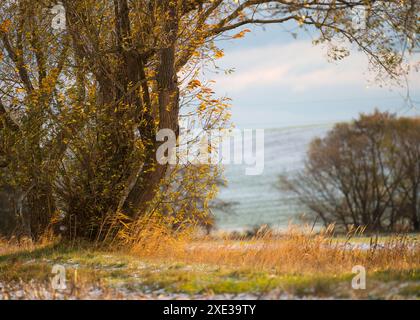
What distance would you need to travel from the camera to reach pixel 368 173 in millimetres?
36500

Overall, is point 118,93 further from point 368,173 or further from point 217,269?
point 368,173

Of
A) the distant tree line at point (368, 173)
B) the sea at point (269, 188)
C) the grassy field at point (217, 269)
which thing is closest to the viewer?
the grassy field at point (217, 269)

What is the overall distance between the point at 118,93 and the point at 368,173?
25561 mm

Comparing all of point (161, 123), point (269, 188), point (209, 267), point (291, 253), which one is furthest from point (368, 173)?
point (209, 267)

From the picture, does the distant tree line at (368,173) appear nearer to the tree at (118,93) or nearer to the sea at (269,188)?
the sea at (269,188)

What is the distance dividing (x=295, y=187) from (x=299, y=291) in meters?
32.2

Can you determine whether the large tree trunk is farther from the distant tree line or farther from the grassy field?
the distant tree line

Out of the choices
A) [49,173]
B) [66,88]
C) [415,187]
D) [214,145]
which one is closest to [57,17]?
[66,88]

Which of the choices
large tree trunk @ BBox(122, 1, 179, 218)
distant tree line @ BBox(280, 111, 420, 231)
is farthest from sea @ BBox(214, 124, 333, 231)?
large tree trunk @ BBox(122, 1, 179, 218)

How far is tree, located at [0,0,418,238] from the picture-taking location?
41.7 feet

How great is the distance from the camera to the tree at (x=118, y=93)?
12719 mm

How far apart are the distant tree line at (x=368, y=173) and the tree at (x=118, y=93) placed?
22292mm

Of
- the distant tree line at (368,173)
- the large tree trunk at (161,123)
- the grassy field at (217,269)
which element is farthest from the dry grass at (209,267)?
the distant tree line at (368,173)

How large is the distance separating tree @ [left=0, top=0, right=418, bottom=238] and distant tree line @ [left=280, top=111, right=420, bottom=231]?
22.3 metres
